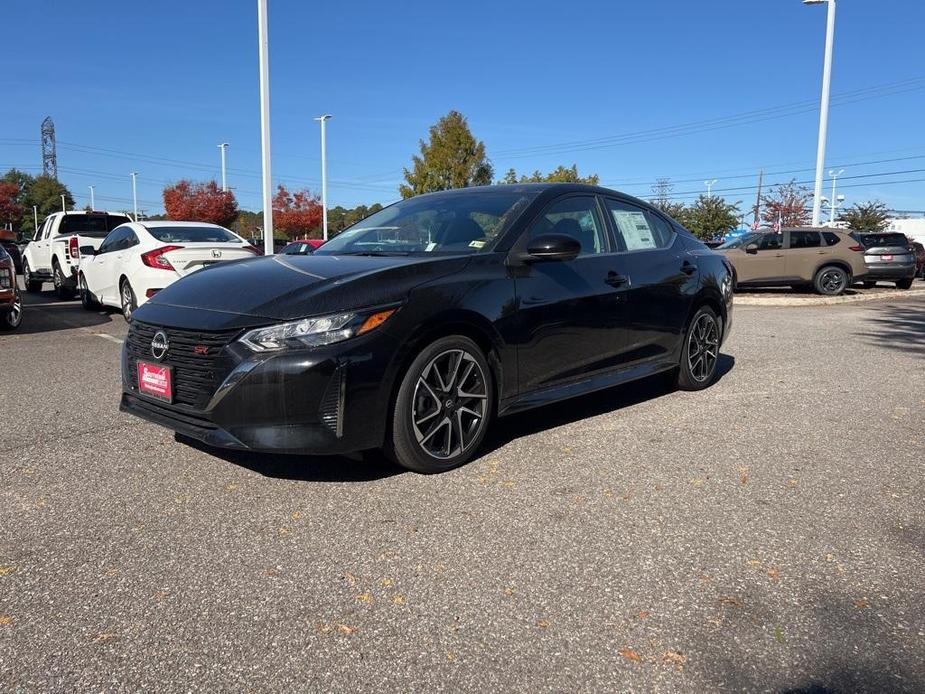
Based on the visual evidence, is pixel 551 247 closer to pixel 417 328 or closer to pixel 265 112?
pixel 417 328

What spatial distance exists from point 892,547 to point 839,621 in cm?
79

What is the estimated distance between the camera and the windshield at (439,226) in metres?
4.45

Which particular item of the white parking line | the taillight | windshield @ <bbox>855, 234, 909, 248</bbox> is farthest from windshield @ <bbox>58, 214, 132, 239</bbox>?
windshield @ <bbox>855, 234, 909, 248</bbox>

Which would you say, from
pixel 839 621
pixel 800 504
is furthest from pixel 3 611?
pixel 800 504

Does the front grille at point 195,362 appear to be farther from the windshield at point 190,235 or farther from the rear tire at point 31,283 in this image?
the rear tire at point 31,283

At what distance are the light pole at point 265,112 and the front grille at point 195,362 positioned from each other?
1387 cm

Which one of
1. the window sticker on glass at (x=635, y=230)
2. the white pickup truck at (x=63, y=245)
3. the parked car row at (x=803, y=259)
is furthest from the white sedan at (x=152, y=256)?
the parked car row at (x=803, y=259)

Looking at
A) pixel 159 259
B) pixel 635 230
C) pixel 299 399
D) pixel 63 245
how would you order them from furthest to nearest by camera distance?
pixel 63 245
pixel 159 259
pixel 635 230
pixel 299 399

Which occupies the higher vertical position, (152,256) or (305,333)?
(152,256)

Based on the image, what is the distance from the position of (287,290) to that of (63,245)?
12.8 metres

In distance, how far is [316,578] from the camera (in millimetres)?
2805

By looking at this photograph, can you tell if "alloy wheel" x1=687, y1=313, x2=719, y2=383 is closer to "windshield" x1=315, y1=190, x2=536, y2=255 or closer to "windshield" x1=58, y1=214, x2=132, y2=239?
"windshield" x1=315, y1=190, x2=536, y2=255

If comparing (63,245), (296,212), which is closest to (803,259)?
(63,245)

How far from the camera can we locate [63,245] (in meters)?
14.3
